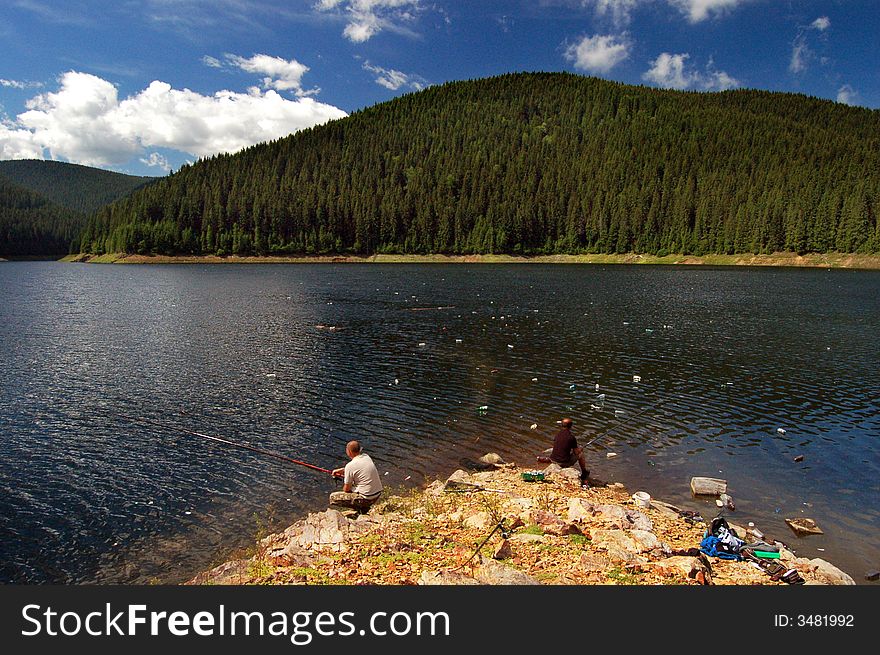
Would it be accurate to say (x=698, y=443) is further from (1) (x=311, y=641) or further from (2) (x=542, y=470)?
(1) (x=311, y=641)

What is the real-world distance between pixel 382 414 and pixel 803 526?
17930mm

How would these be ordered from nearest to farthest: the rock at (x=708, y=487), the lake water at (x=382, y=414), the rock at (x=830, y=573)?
the rock at (x=830, y=573)
the lake water at (x=382, y=414)
the rock at (x=708, y=487)

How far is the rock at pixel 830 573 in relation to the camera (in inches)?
472

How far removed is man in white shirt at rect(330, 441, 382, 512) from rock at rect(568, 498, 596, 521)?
5973 mm

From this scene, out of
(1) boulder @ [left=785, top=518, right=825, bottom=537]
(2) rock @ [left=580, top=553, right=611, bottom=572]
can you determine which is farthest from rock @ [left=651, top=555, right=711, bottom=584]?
(1) boulder @ [left=785, top=518, right=825, bottom=537]

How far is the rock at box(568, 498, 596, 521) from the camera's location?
14688 millimetres

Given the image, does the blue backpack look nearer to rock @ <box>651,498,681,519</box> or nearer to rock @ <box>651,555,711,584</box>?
rock @ <box>651,555,711,584</box>

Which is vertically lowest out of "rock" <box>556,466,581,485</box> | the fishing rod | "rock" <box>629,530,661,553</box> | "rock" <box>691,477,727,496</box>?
the fishing rod

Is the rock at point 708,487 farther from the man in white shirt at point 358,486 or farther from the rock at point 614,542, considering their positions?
the man in white shirt at point 358,486

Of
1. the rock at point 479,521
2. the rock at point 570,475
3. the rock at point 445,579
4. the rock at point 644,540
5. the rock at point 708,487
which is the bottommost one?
the rock at point 570,475

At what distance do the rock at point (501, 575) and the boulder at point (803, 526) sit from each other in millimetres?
9648

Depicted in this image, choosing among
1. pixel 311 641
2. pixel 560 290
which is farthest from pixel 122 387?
pixel 560 290

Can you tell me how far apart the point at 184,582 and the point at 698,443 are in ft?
67.1

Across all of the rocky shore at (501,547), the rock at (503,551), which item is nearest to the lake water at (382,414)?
the rocky shore at (501,547)
